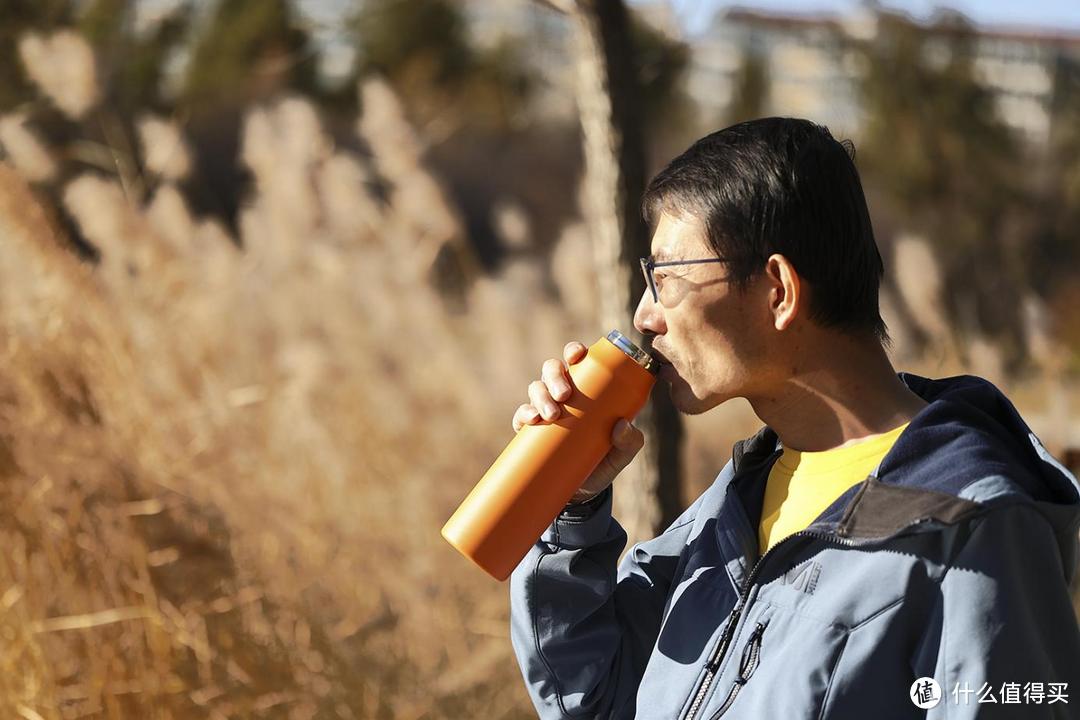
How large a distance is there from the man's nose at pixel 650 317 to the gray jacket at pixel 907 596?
257 mm

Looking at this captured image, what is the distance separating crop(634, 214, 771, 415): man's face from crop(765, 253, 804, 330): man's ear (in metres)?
0.01

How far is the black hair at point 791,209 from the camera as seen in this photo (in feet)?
4.82

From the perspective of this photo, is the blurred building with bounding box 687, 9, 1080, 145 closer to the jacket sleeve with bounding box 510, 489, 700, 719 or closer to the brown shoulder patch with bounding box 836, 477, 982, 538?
the jacket sleeve with bounding box 510, 489, 700, 719

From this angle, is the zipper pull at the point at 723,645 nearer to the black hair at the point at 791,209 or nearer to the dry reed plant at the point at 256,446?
the black hair at the point at 791,209

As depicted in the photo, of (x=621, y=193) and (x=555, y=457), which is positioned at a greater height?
(x=555, y=457)

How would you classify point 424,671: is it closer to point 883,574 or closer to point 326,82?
point 883,574

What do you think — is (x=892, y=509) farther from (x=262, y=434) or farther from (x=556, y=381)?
(x=262, y=434)

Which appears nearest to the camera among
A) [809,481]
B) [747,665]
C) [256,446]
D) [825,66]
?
[747,665]

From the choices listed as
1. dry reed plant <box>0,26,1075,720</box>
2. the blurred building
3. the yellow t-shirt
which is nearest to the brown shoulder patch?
the yellow t-shirt

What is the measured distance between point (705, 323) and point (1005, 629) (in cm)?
51

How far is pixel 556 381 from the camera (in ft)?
5.33

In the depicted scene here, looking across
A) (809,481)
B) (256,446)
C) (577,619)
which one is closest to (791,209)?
(809,481)

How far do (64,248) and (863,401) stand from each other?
2.55 metres

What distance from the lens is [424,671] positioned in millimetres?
3453
